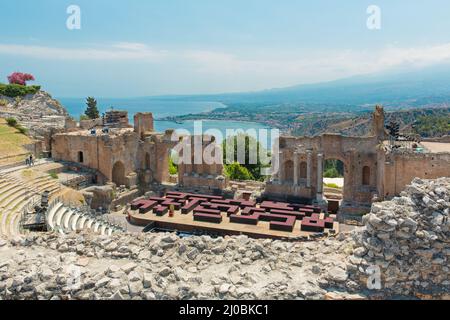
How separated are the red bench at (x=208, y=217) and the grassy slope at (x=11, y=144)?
16.5 m

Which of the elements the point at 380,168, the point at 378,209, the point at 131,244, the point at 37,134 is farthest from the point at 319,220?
the point at 37,134

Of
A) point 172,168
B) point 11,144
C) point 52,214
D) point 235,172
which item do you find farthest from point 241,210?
point 11,144

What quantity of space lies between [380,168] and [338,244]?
1715cm

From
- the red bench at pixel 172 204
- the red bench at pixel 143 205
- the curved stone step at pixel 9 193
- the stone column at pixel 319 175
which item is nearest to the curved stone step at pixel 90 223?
the curved stone step at pixel 9 193

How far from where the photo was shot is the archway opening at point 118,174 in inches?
1405

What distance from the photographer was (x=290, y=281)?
12383 mm

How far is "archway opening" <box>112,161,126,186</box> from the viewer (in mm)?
35688

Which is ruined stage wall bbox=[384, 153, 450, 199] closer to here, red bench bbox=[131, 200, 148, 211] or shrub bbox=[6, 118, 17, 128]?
red bench bbox=[131, 200, 148, 211]

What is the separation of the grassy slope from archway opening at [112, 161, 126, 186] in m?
7.87

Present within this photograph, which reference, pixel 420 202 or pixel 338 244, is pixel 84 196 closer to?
pixel 338 244

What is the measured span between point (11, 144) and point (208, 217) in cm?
2232

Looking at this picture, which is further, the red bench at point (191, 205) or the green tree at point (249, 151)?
the green tree at point (249, 151)

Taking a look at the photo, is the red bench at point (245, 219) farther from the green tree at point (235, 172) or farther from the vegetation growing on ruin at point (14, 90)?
the vegetation growing on ruin at point (14, 90)

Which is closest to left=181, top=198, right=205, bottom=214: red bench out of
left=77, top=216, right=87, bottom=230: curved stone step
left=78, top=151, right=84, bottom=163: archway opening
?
left=77, top=216, right=87, bottom=230: curved stone step
